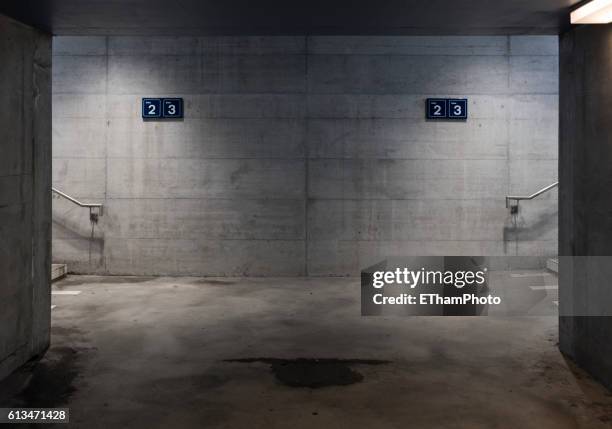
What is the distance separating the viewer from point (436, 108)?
30.4 ft

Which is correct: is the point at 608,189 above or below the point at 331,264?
above

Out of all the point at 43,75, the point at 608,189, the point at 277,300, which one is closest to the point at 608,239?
the point at 608,189

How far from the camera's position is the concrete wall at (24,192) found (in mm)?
4770

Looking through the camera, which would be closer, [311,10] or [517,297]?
[311,10]

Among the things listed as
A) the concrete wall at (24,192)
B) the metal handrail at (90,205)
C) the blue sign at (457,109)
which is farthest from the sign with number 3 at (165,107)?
the blue sign at (457,109)

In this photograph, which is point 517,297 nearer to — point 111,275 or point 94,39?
point 111,275

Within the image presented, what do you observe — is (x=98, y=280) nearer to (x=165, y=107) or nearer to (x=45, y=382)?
(x=165, y=107)

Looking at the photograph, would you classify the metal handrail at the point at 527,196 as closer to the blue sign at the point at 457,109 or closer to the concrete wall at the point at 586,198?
the blue sign at the point at 457,109

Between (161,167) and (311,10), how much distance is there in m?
5.22

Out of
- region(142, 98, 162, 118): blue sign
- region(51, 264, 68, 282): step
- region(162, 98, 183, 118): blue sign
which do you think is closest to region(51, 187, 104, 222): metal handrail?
region(51, 264, 68, 282): step

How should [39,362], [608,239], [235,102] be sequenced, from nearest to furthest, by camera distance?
1. [608,239]
2. [39,362]
3. [235,102]

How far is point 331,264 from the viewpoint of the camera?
9391mm

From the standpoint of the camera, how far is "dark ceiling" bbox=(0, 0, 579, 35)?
4.57 m

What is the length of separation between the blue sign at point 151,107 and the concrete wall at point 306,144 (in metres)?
0.12
